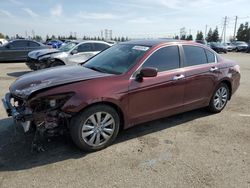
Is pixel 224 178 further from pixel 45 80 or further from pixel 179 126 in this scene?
pixel 45 80

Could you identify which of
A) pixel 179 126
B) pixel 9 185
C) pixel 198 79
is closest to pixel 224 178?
pixel 179 126

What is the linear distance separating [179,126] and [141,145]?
3.86 feet

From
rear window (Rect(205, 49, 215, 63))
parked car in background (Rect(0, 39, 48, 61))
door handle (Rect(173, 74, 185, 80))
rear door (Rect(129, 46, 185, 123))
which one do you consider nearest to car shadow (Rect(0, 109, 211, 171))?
rear door (Rect(129, 46, 185, 123))

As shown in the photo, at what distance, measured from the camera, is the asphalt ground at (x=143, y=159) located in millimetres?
3164

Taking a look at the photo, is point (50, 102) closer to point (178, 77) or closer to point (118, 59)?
point (118, 59)

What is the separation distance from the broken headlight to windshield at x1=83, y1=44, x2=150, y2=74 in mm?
981

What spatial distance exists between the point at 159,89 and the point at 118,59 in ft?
2.98

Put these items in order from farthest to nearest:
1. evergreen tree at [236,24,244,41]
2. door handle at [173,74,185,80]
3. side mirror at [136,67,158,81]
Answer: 1. evergreen tree at [236,24,244,41]
2. door handle at [173,74,185,80]
3. side mirror at [136,67,158,81]

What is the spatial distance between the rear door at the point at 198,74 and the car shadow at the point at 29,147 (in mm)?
618

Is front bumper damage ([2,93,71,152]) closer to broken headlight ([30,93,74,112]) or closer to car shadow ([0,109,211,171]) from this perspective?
broken headlight ([30,93,74,112])

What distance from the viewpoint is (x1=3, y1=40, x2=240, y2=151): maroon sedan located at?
358cm

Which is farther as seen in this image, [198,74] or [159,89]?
[198,74]

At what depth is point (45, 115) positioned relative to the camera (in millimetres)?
3521

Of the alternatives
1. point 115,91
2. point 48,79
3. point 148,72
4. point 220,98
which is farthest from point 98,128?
point 220,98
